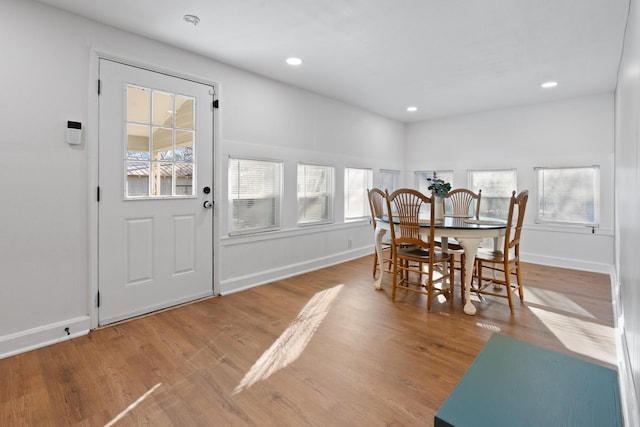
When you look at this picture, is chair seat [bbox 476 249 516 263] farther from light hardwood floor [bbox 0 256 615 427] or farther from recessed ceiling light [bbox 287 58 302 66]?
recessed ceiling light [bbox 287 58 302 66]

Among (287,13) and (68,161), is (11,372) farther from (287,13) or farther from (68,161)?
(287,13)

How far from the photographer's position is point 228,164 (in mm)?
3564

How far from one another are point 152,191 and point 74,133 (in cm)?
73

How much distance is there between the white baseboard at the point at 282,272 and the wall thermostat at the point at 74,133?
185 cm

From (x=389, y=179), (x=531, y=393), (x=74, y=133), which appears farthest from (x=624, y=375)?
(x=389, y=179)

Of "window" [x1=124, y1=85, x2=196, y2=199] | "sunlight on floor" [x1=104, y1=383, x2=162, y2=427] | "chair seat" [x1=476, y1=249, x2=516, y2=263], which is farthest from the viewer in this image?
"chair seat" [x1=476, y1=249, x2=516, y2=263]

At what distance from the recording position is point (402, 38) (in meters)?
2.92

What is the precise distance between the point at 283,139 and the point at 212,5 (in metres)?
1.87

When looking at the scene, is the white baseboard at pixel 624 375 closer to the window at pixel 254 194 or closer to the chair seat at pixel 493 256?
the chair seat at pixel 493 256

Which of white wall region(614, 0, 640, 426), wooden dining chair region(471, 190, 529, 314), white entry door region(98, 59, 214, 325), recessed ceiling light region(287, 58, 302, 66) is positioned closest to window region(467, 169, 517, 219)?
wooden dining chair region(471, 190, 529, 314)

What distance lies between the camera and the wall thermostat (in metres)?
2.48

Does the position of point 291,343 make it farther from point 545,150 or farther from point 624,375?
point 545,150

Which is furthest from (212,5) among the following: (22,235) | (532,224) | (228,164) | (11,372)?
(532,224)

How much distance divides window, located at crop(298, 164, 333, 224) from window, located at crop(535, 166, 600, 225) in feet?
10.6
